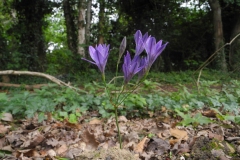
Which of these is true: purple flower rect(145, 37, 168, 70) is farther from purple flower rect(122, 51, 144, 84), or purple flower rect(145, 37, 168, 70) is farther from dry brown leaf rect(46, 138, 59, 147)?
dry brown leaf rect(46, 138, 59, 147)

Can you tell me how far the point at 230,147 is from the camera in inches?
64.9

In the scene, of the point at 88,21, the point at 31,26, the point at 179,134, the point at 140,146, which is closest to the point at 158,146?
the point at 140,146

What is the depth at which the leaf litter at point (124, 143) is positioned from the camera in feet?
5.02

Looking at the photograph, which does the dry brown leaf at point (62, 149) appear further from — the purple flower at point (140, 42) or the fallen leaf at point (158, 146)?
the purple flower at point (140, 42)

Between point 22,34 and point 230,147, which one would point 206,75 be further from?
point 230,147

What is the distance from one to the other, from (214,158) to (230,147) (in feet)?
0.86

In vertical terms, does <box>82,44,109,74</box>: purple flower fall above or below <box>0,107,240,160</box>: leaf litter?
above

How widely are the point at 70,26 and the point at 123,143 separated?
11.5 metres

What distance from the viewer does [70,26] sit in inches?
497

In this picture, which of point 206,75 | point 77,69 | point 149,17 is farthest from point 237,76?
point 77,69

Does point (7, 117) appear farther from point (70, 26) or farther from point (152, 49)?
point (70, 26)

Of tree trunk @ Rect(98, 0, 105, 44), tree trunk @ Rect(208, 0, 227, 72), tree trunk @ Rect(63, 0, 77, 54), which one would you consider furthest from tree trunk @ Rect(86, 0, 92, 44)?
tree trunk @ Rect(208, 0, 227, 72)

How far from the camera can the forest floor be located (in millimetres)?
1520

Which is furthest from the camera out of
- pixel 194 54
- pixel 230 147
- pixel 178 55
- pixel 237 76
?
pixel 178 55
